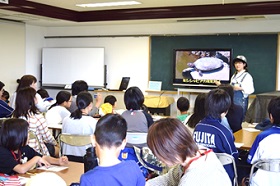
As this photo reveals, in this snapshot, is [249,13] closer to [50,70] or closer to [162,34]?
[162,34]

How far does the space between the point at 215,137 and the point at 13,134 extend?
1458 mm

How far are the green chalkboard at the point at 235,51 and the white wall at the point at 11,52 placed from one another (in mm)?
3296

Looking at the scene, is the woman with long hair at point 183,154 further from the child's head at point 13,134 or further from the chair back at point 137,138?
the chair back at point 137,138

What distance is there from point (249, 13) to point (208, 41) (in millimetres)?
1289

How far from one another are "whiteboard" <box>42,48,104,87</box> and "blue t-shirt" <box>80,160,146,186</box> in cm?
755

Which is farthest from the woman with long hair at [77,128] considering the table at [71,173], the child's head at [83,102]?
the table at [71,173]

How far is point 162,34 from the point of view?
8.58 metres

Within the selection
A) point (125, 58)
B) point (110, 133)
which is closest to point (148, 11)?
→ point (125, 58)

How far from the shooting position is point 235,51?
7.89 metres

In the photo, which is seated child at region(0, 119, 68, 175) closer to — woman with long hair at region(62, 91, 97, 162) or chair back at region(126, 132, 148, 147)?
chair back at region(126, 132, 148, 147)

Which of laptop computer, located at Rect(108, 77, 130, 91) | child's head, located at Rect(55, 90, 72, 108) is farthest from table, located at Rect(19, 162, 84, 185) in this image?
laptop computer, located at Rect(108, 77, 130, 91)

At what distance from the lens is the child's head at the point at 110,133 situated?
169cm

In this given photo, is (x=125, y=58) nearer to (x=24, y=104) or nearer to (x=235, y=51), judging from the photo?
(x=235, y=51)

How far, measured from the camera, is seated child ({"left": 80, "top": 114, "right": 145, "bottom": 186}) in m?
1.59
